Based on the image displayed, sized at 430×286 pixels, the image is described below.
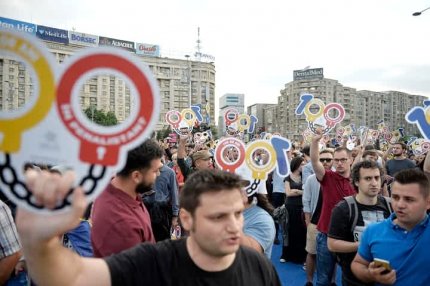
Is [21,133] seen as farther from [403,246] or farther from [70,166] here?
[403,246]

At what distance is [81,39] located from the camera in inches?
2749

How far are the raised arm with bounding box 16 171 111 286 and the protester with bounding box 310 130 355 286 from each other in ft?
10.6

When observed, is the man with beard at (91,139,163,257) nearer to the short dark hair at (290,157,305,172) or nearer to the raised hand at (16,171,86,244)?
the raised hand at (16,171,86,244)

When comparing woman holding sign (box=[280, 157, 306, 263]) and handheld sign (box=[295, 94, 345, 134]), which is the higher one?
handheld sign (box=[295, 94, 345, 134])

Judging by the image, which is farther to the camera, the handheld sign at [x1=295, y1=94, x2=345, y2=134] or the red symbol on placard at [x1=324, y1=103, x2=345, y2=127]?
the red symbol on placard at [x1=324, y1=103, x2=345, y2=127]

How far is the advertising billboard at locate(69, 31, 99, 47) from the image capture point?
67938 millimetres

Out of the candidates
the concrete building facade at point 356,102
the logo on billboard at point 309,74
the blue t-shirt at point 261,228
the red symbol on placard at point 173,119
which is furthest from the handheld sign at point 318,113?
the concrete building facade at point 356,102

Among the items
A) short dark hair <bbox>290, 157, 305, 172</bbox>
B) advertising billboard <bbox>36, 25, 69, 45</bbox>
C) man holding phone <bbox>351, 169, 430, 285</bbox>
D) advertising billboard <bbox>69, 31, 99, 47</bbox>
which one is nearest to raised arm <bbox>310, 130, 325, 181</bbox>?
man holding phone <bbox>351, 169, 430, 285</bbox>

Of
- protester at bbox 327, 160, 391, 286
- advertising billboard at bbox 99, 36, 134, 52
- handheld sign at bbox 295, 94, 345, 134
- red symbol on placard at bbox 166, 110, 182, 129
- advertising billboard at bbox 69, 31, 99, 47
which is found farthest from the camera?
advertising billboard at bbox 99, 36, 134, 52

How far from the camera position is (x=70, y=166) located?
116 centimetres

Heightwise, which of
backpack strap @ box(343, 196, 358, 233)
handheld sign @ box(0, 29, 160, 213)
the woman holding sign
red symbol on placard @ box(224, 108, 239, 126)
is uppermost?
red symbol on placard @ box(224, 108, 239, 126)

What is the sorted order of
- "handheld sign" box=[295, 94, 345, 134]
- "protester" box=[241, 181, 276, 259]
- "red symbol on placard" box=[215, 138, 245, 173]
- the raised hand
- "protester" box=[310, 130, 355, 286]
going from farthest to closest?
"handheld sign" box=[295, 94, 345, 134], "protester" box=[310, 130, 355, 286], "red symbol on placard" box=[215, 138, 245, 173], "protester" box=[241, 181, 276, 259], the raised hand

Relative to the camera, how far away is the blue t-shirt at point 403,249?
219cm

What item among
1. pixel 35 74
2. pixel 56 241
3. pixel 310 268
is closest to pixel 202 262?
pixel 56 241
